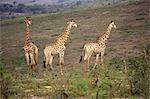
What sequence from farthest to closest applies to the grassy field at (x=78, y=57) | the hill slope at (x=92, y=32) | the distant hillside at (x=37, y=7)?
the distant hillside at (x=37, y=7) < the hill slope at (x=92, y=32) < the grassy field at (x=78, y=57)

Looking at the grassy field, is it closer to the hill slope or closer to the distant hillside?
the hill slope

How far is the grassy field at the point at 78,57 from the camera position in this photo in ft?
31.9

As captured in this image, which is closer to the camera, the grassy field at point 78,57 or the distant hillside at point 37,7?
the grassy field at point 78,57

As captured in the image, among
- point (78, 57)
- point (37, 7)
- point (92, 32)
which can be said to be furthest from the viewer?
point (37, 7)

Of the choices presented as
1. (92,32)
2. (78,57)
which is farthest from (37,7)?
(78,57)

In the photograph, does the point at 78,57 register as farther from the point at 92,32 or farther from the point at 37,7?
the point at 37,7

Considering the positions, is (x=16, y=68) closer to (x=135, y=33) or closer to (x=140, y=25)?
(x=135, y=33)

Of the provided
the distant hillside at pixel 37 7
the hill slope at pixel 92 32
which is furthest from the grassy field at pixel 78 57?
the distant hillside at pixel 37 7

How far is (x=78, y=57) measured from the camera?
52.9 feet

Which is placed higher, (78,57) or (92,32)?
(78,57)

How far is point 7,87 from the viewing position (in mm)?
9562

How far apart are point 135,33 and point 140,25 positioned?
197cm

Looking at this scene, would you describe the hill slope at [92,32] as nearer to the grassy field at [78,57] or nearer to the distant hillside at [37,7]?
the grassy field at [78,57]

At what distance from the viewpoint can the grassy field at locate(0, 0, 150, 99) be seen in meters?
9.71
